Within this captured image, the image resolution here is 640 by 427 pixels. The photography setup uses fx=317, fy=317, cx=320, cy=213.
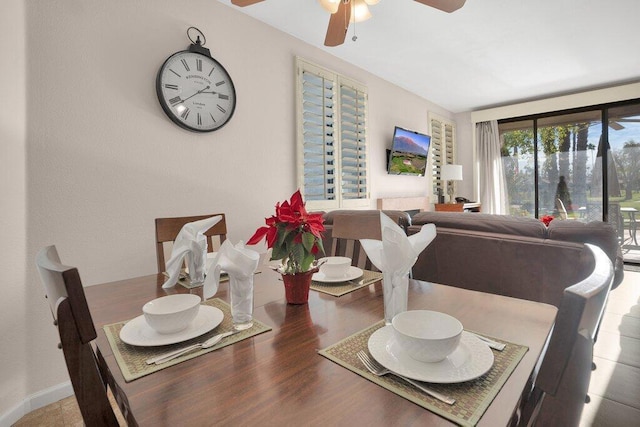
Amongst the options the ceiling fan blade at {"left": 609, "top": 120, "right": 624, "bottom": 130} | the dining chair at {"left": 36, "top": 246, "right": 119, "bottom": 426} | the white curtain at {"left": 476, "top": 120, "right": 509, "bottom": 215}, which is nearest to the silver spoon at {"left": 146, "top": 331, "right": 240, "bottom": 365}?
the dining chair at {"left": 36, "top": 246, "right": 119, "bottom": 426}

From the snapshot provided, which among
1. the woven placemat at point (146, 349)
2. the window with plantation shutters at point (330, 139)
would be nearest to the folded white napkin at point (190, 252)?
the woven placemat at point (146, 349)

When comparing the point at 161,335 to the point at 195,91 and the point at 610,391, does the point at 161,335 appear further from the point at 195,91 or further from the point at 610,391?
the point at 610,391

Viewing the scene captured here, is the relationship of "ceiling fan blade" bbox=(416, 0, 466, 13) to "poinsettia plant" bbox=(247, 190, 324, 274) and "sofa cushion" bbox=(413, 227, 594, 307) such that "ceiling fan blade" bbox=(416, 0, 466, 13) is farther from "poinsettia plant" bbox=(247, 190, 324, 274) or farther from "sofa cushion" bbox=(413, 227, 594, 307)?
"poinsettia plant" bbox=(247, 190, 324, 274)

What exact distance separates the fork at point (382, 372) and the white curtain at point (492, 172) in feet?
19.3

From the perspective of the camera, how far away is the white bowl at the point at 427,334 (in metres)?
0.57

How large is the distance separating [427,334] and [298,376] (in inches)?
11.0

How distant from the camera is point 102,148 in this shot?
189 centimetres

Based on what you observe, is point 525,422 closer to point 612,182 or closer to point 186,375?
point 186,375

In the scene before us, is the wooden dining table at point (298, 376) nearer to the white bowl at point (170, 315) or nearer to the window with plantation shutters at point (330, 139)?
the white bowl at point (170, 315)

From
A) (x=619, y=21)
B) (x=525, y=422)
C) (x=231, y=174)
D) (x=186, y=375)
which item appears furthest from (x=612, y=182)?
(x=186, y=375)

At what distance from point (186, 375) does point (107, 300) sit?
0.63m

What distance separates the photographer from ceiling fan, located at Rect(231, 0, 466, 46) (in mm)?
1840

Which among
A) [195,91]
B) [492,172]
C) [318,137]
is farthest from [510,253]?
[492,172]

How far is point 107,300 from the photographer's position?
3.45ft
